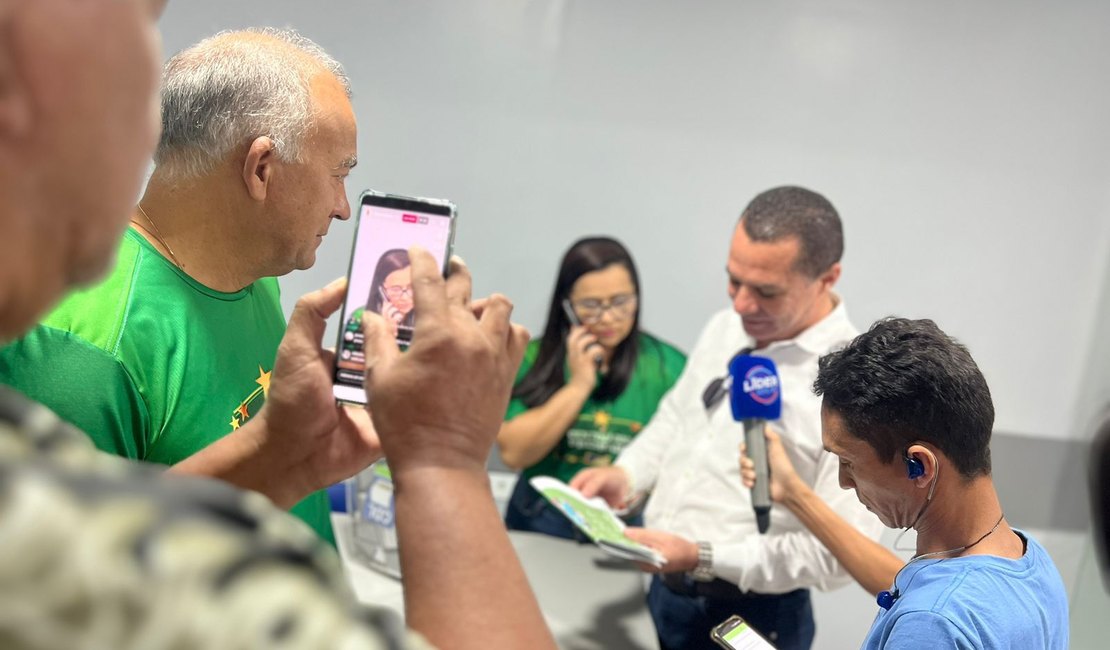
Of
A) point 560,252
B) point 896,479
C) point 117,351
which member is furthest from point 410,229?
point 560,252

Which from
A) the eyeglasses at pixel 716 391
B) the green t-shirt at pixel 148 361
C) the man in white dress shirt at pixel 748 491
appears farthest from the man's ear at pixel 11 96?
the eyeglasses at pixel 716 391

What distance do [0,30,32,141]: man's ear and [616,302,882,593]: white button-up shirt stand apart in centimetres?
209

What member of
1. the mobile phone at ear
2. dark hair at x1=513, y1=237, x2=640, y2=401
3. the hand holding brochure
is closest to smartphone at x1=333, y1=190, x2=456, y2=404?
the hand holding brochure

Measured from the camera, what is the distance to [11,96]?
0.47 m

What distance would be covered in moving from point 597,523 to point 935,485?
41.2 inches

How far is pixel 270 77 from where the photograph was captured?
1616 millimetres

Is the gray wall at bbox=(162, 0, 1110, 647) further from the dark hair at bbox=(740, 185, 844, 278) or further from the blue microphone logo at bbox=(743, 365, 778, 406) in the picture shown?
the blue microphone logo at bbox=(743, 365, 778, 406)

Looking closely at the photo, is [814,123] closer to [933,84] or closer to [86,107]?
[933,84]

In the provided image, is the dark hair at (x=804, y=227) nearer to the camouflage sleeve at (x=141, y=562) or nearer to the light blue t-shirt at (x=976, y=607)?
the light blue t-shirt at (x=976, y=607)

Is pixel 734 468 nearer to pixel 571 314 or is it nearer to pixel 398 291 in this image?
pixel 571 314

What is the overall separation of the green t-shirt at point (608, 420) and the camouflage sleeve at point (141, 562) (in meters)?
2.85

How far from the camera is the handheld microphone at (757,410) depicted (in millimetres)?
2176

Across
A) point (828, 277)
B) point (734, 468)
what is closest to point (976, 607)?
point (734, 468)

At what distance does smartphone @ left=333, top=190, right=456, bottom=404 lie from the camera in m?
1.20
